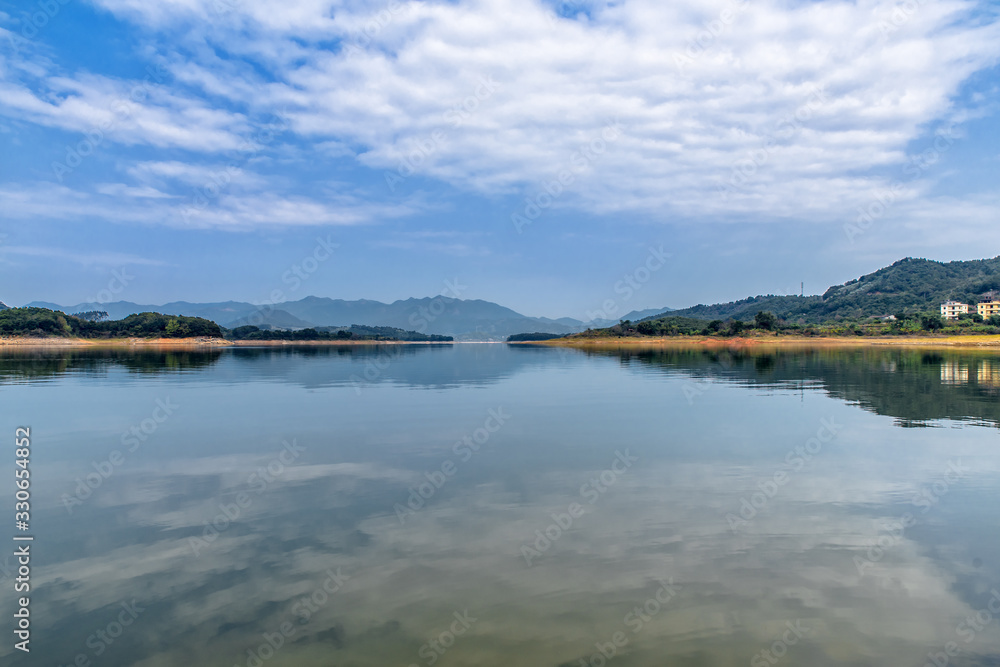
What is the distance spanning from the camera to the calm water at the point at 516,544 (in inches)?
291

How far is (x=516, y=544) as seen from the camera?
1059 centimetres

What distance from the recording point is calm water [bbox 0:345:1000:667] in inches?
291

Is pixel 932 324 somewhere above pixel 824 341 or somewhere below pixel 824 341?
above

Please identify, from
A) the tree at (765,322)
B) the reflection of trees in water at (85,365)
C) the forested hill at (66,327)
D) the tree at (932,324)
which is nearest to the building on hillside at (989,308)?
the tree at (932,324)

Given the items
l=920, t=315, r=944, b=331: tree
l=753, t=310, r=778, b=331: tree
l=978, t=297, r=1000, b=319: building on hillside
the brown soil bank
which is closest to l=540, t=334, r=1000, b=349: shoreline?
the brown soil bank

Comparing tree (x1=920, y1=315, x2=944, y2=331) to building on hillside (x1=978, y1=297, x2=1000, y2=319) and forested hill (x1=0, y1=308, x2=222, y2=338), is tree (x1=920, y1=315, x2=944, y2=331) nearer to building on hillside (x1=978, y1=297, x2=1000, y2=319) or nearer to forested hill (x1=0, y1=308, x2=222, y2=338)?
building on hillside (x1=978, y1=297, x2=1000, y2=319)

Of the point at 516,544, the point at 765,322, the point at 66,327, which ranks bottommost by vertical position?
the point at 516,544

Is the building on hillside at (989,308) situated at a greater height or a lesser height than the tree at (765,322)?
greater

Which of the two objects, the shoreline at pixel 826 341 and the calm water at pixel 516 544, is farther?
the shoreline at pixel 826 341

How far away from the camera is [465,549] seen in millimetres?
10344

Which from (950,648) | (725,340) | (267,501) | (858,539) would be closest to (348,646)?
(267,501)

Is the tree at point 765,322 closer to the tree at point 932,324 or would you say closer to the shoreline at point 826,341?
the shoreline at point 826,341

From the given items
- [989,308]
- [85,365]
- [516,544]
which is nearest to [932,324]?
[989,308]

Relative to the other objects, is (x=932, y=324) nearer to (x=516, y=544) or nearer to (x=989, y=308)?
(x=989, y=308)
